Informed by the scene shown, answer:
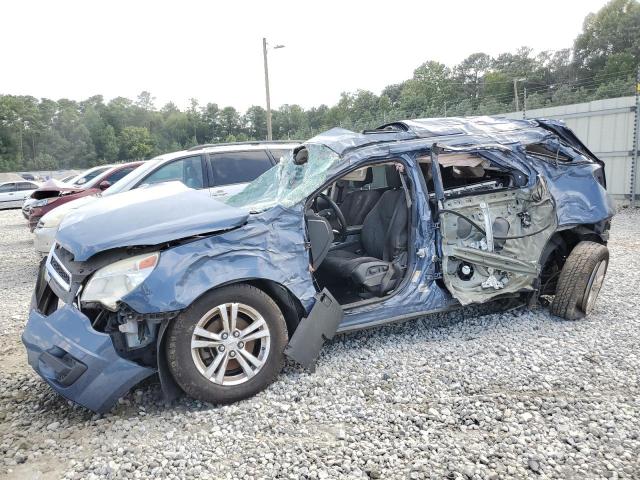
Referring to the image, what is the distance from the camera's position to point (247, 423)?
123 inches

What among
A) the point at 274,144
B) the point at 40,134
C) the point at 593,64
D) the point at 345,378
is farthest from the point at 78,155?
the point at 345,378

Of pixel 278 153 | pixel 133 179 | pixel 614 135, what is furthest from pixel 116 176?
pixel 614 135

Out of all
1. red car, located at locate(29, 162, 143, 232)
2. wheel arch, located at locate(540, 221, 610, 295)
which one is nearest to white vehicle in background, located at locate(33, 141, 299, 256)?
red car, located at locate(29, 162, 143, 232)

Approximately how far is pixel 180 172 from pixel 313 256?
4174 millimetres

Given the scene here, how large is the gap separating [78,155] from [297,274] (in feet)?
264

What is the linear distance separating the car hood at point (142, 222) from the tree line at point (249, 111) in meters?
41.9

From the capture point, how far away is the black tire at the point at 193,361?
319 cm

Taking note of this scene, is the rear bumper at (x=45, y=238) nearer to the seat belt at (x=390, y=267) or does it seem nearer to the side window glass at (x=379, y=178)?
the side window glass at (x=379, y=178)

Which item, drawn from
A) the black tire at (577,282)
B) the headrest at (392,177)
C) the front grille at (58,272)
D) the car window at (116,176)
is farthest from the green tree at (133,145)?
the black tire at (577,282)

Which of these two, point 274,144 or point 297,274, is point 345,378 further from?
point 274,144

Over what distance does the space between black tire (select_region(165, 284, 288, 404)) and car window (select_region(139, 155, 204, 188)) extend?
Result: 14.0ft

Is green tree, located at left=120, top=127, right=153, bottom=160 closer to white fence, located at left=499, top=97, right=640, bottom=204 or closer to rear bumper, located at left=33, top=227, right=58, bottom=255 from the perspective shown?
white fence, located at left=499, top=97, right=640, bottom=204

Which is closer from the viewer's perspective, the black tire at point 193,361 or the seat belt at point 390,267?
the black tire at point 193,361

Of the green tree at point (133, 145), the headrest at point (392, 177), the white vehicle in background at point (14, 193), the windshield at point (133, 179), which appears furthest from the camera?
the green tree at point (133, 145)
